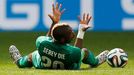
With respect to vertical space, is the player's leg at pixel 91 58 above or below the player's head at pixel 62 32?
below

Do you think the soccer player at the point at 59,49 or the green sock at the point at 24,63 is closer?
the soccer player at the point at 59,49

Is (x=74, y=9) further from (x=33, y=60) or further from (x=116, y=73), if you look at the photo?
(x=116, y=73)

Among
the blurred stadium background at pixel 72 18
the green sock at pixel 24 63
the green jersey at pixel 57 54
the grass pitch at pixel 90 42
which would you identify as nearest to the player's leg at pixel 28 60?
the green sock at pixel 24 63

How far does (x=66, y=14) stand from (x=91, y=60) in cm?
451

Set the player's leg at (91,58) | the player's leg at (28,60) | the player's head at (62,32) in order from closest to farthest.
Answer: the player's head at (62,32), the player's leg at (28,60), the player's leg at (91,58)

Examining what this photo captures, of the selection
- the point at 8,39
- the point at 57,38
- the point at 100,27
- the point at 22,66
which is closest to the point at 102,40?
the point at 100,27

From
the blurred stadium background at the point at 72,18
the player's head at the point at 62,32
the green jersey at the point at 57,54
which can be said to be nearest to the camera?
the player's head at the point at 62,32

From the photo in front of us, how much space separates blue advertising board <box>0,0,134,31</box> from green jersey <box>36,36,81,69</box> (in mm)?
4777

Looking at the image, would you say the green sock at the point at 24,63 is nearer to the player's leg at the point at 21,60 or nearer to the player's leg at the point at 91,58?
the player's leg at the point at 21,60

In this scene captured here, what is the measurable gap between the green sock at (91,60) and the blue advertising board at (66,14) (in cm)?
418

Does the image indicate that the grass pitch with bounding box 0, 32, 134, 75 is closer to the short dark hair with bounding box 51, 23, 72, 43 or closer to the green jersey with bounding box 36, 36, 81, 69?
the green jersey with bounding box 36, 36, 81, 69

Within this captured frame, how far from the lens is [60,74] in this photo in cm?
670

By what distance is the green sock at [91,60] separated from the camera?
7609 mm

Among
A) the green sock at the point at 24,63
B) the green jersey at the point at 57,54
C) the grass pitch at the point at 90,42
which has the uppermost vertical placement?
the green jersey at the point at 57,54
